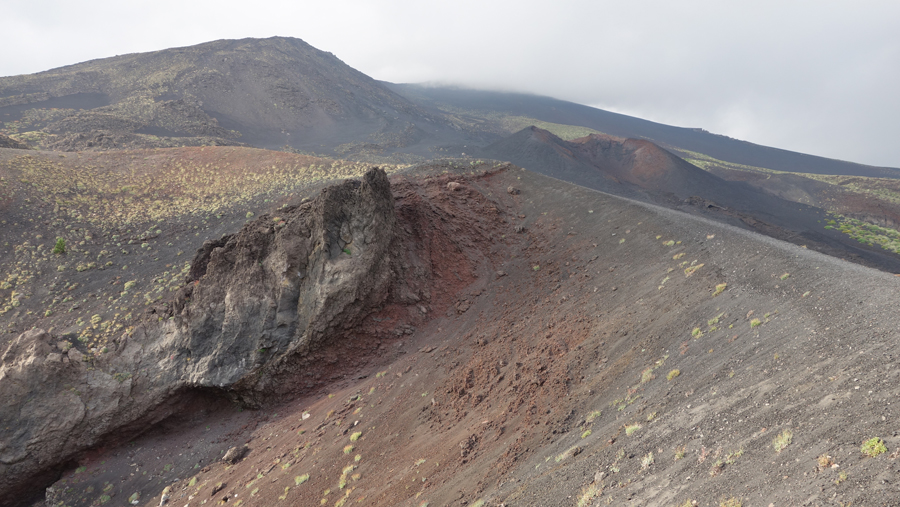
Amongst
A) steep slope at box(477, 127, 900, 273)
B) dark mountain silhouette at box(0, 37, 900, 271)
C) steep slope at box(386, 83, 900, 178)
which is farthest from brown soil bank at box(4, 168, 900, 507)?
steep slope at box(386, 83, 900, 178)

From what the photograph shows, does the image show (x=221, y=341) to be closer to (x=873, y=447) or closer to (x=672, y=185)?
(x=873, y=447)

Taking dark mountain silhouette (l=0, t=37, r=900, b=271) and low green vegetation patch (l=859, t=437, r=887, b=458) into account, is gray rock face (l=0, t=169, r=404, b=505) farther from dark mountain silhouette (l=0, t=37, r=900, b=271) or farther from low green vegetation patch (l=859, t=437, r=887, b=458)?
dark mountain silhouette (l=0, t=37, r=900, b=271)

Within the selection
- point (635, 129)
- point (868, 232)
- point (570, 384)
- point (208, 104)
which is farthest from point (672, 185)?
point (635, 129)

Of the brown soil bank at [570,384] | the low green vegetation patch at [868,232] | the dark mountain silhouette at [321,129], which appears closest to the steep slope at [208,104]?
the dark mountain silhouette at [321,129]

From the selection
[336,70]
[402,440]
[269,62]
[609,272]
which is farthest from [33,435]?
[336,70]

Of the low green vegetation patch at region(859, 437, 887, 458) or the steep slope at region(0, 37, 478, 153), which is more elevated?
the steep slope at region(0, 37, 478, 153)

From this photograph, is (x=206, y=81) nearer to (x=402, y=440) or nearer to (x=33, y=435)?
(x=33, y=435)

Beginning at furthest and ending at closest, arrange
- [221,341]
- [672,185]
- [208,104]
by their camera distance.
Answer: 1. [208,104]
2. [672,185]
3. [221,341]
